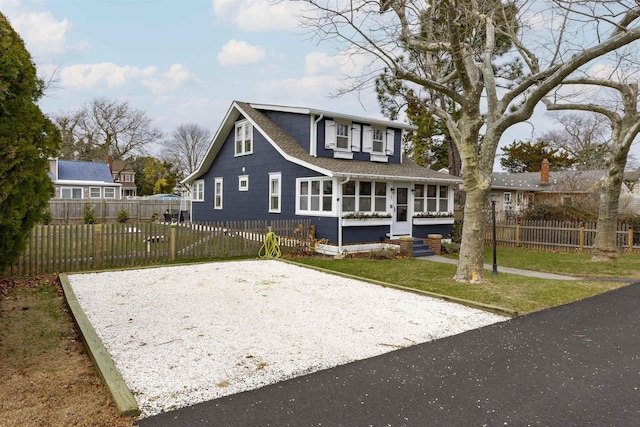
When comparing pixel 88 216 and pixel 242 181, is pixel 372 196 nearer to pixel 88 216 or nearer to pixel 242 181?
pixel 242 181

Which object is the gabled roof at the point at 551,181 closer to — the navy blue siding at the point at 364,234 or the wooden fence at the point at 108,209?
→ the navy blue siding at the point at 364,234

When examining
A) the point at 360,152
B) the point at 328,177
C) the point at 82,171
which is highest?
the point at 82,171

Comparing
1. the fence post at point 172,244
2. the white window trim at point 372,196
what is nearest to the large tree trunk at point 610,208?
the white window trim at point 372,196

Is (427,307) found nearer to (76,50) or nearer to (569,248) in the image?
(569,248)

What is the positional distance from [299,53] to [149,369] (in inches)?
346

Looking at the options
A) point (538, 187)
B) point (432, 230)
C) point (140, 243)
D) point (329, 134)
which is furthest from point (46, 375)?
point (538, 187)

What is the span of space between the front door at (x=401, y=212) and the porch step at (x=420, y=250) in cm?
84

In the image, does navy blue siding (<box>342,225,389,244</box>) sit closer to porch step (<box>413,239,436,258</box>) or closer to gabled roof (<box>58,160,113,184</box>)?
porch step (<box>413,239,436,258</box>)

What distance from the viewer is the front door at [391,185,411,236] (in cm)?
1622

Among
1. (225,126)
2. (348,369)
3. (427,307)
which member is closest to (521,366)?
(348,369)

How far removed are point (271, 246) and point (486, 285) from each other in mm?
6985

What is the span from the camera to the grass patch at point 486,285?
7.80 metres

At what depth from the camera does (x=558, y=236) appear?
56.7 ft

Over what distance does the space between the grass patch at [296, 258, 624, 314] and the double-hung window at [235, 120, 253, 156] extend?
27.1 ft
